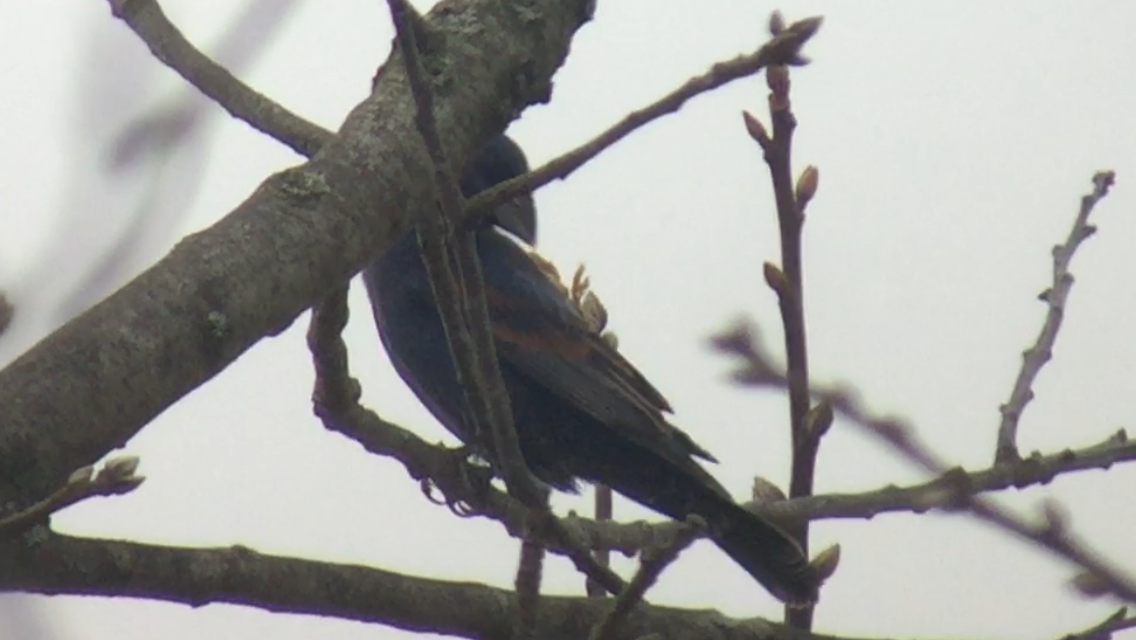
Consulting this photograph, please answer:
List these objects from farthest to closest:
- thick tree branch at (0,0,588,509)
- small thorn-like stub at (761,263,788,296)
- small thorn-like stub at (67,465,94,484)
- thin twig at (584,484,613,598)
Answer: thin twig at (584,484,613,598) → small thorn-like stub at (761,263,788,296) → small thorn-like stub at (67,465,94,484) → thick tree branch at (0,0,588,509)

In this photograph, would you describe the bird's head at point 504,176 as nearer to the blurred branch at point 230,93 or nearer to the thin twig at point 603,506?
the thin twig at point 603,506

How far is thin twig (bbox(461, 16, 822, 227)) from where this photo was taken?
4.05 ft

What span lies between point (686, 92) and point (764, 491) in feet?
4.50

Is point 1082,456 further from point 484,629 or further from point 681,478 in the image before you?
point 681,478

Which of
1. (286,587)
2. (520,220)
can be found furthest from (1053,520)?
(520,220)

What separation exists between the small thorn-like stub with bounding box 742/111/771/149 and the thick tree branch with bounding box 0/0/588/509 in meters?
0.27

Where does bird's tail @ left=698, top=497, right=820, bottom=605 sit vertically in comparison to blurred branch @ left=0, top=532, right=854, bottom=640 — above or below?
above

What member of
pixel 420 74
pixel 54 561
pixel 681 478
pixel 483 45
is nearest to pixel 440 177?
pixel 420 74

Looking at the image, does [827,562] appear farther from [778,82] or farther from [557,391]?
[778,82]

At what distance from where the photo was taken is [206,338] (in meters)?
1.15

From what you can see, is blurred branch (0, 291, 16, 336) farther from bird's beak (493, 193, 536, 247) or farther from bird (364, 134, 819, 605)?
bird's beak (493, 193, 536, 247)

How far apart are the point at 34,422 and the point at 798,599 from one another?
5.37 feet

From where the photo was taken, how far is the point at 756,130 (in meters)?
1.80

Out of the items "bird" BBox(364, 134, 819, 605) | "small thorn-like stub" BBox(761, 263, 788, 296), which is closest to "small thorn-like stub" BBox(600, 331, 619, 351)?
"bird" BBox(364, 134, 819, 605)
